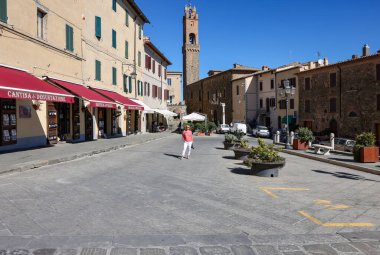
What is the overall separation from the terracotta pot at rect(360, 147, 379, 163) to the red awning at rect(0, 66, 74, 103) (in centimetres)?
1237

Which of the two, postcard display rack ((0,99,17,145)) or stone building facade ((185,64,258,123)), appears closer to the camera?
postcard display rack ((0,99,17,145))

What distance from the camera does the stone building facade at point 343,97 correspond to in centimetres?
3212

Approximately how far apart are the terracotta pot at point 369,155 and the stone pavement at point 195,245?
1037 centimetres

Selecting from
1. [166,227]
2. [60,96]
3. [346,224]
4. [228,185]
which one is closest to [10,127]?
[60,96]

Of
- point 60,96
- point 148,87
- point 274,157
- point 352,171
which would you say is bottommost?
point 352,171

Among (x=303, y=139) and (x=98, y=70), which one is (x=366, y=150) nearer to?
(x=303, y=139)

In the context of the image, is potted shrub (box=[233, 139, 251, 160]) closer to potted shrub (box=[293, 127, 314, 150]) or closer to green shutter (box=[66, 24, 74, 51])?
potted shrub (box=[293, 127, 314, 150])

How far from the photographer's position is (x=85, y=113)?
2155 cm

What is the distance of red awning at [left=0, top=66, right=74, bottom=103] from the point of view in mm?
11211

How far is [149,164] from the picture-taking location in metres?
12.0

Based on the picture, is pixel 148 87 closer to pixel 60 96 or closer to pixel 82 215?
pixel 60 96

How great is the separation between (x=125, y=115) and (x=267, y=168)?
2208 centimetres

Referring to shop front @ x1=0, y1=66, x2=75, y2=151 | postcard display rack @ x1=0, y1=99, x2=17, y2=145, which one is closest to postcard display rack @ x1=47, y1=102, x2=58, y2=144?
shop front @ x1=0, y1=66, x2=75, y2=151

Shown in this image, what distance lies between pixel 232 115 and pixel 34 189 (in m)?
54.3
